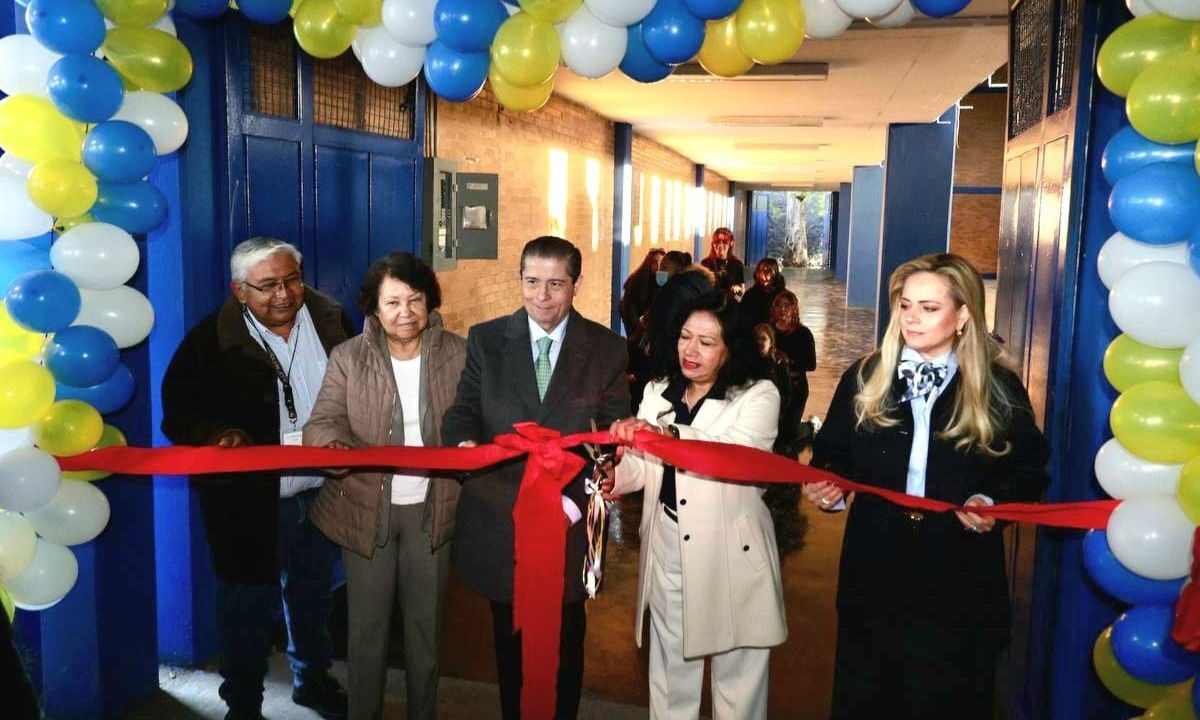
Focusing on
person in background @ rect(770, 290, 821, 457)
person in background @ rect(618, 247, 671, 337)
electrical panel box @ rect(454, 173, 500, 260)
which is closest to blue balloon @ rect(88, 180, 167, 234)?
electrical panel box @ rect(454, 173, 500, 260)

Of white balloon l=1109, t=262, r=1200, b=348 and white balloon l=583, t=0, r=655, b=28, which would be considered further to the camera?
white balloon l=583, t=0, r=655, b=28

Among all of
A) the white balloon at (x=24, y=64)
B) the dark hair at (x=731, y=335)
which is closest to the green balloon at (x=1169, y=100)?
the dark hair at (x=731, y=335)

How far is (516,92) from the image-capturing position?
3389mm

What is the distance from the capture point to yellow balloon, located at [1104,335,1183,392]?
8.49ft

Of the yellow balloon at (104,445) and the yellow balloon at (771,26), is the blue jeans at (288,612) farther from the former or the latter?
the yellow balloon at (771,26)

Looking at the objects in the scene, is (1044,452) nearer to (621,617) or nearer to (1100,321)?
(1100,321)

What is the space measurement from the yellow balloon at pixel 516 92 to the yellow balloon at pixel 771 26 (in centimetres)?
69

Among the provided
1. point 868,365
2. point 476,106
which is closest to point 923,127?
point 476,106

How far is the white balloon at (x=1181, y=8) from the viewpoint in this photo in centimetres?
242

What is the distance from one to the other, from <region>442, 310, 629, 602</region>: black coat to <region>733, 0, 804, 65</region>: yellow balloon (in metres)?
1.07

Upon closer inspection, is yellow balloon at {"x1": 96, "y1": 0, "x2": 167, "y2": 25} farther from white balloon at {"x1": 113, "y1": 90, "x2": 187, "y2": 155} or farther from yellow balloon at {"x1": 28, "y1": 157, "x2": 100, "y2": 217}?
yellow balloon at {"x1": 28, "y1": 157, "x2": 100, "y2": 217}

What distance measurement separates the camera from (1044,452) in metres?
2.64

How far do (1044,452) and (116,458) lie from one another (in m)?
2.82

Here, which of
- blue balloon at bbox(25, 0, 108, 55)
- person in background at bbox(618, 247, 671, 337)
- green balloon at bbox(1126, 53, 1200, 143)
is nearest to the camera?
green balloon at bbox(1126, 53, 1200, 143)
